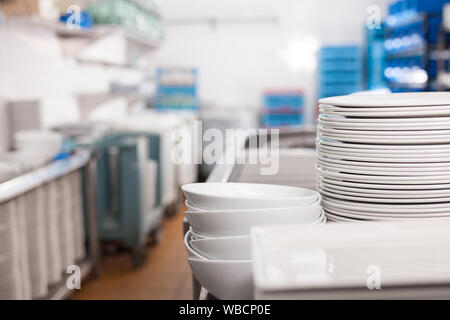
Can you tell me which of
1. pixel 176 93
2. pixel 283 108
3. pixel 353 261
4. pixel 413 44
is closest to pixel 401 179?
pixel 353 261

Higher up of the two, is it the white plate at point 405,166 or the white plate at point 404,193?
the white plate at point 405,166

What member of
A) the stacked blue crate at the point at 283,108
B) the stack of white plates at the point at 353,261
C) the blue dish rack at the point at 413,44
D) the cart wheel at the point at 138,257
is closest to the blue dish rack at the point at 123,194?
the cart wheel at the point at 138,257

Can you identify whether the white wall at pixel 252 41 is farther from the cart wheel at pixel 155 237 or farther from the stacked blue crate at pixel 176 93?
the cart wheel at pixel 155 237

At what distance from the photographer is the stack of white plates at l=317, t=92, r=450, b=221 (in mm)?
960

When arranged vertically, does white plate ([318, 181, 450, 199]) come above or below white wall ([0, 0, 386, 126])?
below

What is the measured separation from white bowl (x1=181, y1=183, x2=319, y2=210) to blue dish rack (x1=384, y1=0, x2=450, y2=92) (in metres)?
5.34

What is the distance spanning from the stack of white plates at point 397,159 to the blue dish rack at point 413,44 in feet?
17.4

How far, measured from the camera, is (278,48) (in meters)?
8.40

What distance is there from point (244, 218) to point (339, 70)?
7.30 metres

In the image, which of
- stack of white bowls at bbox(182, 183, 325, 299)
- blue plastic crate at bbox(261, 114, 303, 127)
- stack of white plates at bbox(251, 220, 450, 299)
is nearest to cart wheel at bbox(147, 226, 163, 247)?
stack of white bowls at bbox(182, 183, 325, 299)

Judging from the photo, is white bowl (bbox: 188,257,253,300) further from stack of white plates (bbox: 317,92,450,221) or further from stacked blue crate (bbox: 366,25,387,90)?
stacked blue crate (bbox: 366,25,387,90)

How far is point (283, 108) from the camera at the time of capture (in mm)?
7777

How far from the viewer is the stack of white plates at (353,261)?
67cm
